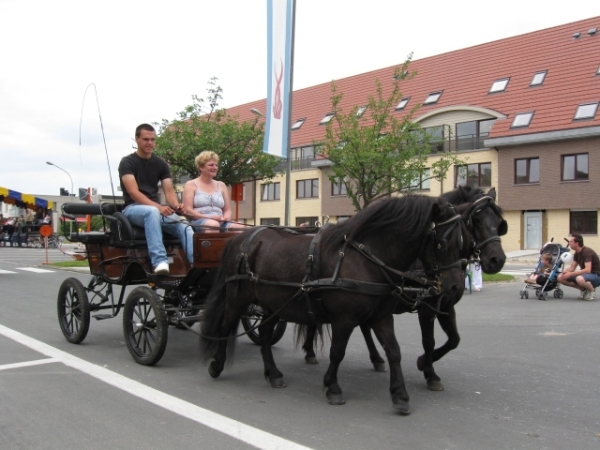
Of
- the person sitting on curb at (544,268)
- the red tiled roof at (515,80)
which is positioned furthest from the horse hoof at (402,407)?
the red tiled roof at (515,80)

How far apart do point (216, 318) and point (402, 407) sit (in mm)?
2130

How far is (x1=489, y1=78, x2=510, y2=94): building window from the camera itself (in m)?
33.9

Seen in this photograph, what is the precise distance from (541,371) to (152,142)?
4751 mm

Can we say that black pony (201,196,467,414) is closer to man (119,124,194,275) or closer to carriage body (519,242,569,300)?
man (119,124,194,275)

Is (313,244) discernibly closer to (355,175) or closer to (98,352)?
(98,352)

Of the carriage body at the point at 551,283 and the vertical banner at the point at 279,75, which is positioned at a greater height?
the vertical banner at the point at 279,75

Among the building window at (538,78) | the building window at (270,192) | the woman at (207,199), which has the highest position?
the building window at (538,78)

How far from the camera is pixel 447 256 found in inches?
185

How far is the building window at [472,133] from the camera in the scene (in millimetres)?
33469

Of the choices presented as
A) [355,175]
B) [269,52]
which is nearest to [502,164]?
[355,175]

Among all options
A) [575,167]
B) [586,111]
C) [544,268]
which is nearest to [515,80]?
[586,111]

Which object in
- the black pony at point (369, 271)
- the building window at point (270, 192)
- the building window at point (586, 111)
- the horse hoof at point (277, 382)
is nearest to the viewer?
the black pony at point (369, 271)

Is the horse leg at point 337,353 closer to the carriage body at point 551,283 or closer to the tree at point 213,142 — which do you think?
the carriage body at point 551,283

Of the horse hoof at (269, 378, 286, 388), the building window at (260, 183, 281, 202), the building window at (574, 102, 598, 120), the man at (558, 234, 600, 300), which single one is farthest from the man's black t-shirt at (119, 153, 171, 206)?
the building window at (260, 183, 281, 202)
